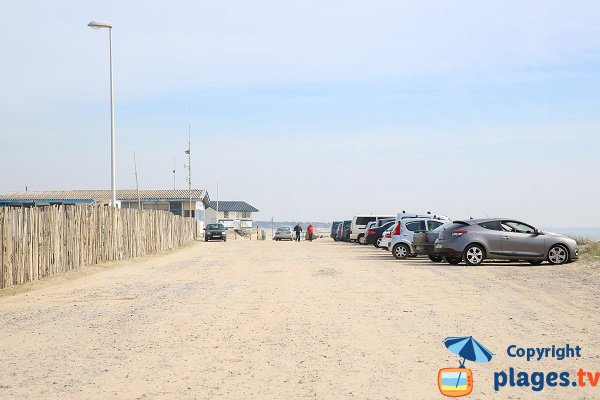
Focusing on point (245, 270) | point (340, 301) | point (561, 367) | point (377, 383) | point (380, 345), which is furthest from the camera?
point (245, 270)

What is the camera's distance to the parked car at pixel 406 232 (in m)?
29.1

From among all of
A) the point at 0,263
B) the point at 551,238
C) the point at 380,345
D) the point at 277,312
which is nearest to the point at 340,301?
the point at 277,312

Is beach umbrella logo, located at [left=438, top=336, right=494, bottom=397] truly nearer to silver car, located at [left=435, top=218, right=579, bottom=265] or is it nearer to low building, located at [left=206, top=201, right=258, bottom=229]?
silver car, located at [left=435, top=218, right=579, bottom=265]

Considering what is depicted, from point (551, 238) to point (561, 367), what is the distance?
17.1m

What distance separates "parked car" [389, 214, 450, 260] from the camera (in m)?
29.1

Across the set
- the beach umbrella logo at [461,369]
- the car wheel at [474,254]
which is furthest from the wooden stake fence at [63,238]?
the car wheel at [474,254]

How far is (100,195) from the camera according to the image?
80.9 m

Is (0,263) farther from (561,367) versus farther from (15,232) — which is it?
(561,367)

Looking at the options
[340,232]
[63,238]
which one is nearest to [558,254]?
[63,238]

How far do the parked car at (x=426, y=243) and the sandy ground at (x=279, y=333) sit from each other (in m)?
7.61

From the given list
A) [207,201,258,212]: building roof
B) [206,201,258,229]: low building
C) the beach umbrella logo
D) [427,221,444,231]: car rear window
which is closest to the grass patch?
[427,221,444,231]: car rear window

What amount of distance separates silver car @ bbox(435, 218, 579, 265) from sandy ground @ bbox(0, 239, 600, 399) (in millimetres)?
4983

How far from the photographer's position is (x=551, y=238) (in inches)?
955

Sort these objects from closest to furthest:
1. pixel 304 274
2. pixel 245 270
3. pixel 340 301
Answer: pixel 340 301 < pixel 304 274 < pixel 245 270
